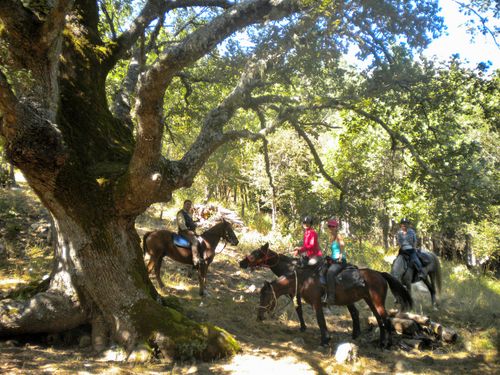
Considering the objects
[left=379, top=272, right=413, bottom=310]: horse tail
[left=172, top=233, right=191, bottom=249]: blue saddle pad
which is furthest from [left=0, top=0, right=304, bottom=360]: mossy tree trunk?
[left=379, top=272, right=413, bottom=310]: horse tail

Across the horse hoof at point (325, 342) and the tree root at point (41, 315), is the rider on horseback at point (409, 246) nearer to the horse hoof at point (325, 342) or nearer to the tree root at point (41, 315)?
the horse hoof at point (325, 342)

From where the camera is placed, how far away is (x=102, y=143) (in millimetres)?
6871

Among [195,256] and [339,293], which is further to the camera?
[195,256]

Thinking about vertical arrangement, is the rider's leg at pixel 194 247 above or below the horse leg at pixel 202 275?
above

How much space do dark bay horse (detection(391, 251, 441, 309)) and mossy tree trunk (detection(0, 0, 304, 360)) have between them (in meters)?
5.95

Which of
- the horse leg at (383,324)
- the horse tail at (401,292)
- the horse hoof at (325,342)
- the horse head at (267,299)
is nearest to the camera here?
the horse hoof at (325,342)

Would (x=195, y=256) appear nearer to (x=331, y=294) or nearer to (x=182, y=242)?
(x=182, y=242)

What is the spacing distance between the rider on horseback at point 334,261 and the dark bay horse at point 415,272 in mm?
2978

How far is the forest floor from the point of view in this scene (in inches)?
221

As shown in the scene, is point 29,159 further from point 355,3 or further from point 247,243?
point 247,243

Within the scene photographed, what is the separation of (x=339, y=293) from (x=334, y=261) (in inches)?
26.9

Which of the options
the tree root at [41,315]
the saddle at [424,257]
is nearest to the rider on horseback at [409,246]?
the saddle at [424,257]

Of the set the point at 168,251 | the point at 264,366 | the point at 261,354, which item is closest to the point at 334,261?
the point at 261,354

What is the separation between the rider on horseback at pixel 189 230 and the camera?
10.0 metres
